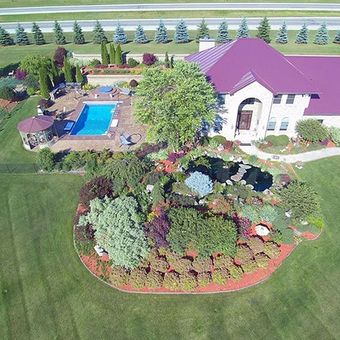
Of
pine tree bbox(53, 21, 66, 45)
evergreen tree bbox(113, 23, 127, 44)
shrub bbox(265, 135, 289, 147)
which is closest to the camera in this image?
shrub bbox(265, 135, 289, 147)

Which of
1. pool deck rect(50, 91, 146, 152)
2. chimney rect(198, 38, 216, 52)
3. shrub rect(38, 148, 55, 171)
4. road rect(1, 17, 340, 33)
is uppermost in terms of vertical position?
chimney rect(198, 38, 216, 52)

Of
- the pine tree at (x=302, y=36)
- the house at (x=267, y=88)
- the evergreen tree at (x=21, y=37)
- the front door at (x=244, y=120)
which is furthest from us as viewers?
the evergreen tree at (x=21, y=37)

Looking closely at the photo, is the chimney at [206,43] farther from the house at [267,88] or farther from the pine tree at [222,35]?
the pine tree at [222,35]

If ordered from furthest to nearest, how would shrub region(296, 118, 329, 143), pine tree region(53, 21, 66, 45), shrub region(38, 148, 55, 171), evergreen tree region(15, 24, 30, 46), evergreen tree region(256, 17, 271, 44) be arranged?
evergreen tree region(15, 24, 30, 46)
pine tree region(53, 21, 66, 45)
evergreen tree region(256, 17, 271, 44)
shrub region(296, 118, 329, 143)
shrub region(38, 148, 55, 171)

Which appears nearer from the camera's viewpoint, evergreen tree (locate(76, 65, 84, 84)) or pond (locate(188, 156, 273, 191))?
pond (locate(188, 156, 273, 191))

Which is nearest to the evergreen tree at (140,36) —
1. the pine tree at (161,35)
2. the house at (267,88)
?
the pine tree at (161,35)

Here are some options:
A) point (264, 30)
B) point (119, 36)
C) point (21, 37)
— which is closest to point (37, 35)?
point (21, 37)

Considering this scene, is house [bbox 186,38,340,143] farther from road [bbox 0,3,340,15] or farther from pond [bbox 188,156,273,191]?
road [bbox 0,3,340,15]

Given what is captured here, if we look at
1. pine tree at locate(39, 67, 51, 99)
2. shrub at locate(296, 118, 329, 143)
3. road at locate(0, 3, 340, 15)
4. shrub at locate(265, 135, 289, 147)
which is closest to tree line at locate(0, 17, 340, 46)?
road at locate(0, 3, 340, 15)

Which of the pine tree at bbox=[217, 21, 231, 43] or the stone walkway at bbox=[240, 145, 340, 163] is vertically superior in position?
the pine tree at bbox=[217, 21, 231, 43]
